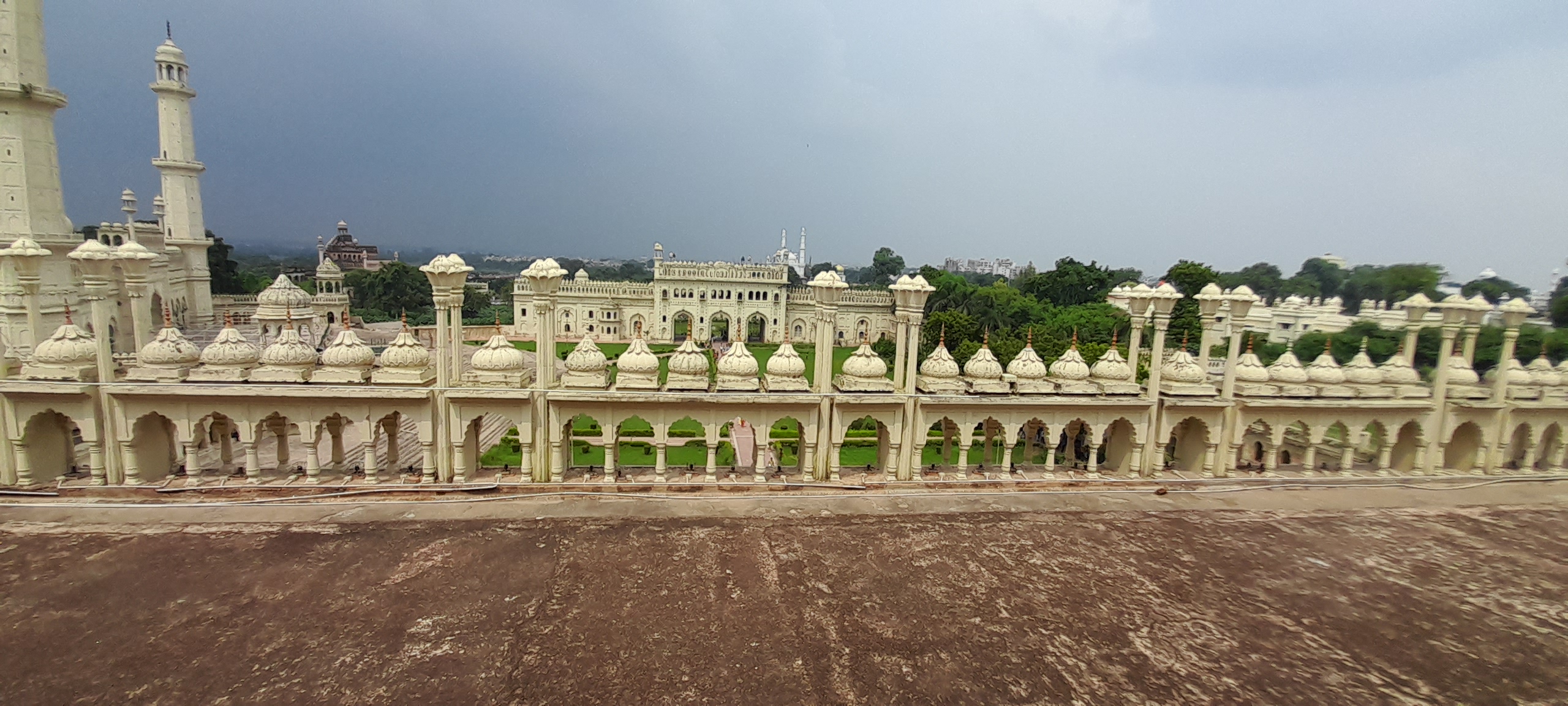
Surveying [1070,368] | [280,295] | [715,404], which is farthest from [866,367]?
[280,295]

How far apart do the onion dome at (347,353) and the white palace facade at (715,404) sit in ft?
0.10

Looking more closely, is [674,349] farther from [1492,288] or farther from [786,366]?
[1492,288]

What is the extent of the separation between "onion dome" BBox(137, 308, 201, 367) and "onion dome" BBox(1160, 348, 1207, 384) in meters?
16.0

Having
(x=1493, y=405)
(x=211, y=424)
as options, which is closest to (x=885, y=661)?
(x=211, y=424)

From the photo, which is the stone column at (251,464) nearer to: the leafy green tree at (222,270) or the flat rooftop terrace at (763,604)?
the flat rooftop terrace at (763,604)

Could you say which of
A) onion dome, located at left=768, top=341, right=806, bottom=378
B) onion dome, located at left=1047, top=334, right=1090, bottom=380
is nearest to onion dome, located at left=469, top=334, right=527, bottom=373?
onion dome, located at left=768, top=341, right=806, bottom=378

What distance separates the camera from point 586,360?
1075 cm

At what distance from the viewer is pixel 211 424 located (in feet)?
38.6

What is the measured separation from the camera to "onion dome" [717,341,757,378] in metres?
11.0

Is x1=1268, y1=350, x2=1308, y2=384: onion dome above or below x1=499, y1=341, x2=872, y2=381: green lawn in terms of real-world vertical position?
above

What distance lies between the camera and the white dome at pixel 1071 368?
38.9 feet

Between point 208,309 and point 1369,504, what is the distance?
157 feet

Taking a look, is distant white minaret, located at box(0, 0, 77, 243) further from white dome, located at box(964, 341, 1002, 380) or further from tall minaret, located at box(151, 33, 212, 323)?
white dome, located at box(964, 341, 1002, 380)

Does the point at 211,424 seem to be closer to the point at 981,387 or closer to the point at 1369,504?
the point at 981,387
